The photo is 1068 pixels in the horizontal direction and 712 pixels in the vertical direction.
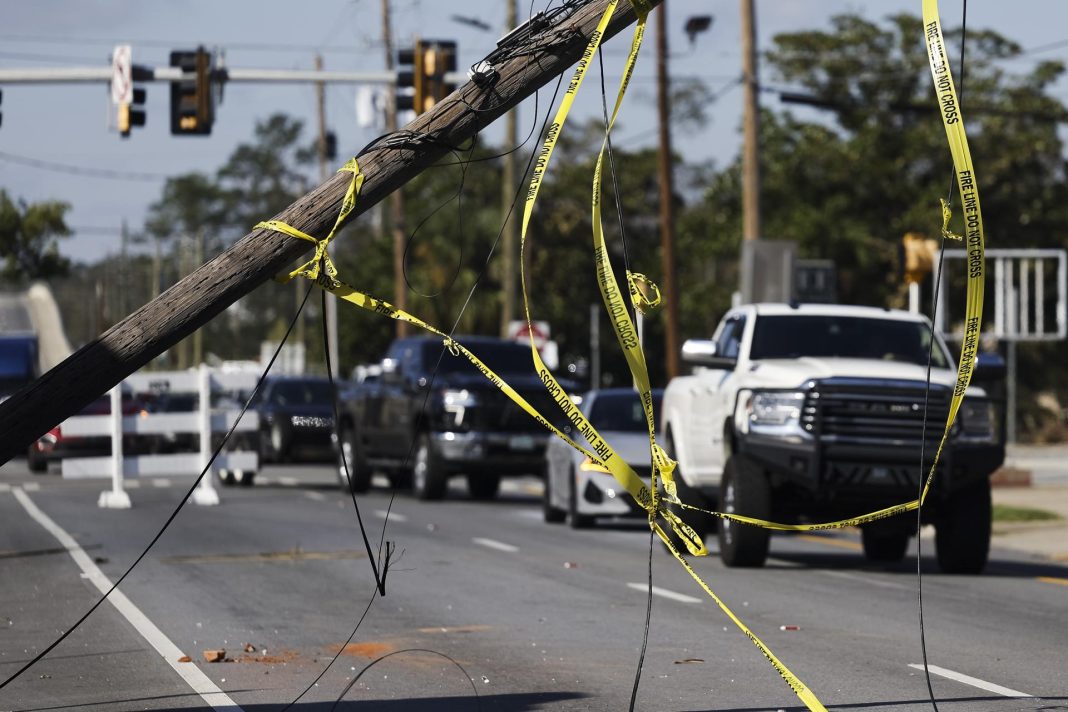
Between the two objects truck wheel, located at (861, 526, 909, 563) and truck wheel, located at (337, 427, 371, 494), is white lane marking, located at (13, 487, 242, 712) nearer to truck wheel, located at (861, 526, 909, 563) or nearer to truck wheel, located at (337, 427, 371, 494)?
truck wheel, located at (861, 526, 909, 563)

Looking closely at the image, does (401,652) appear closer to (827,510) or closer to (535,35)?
(535,35)

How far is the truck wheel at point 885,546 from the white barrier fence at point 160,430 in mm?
9440

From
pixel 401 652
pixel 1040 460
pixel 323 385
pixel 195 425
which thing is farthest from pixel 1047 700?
pixel 1040 460

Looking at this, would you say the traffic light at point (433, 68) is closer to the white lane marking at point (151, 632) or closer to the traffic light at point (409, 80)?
the traffic light at point (409, 80)

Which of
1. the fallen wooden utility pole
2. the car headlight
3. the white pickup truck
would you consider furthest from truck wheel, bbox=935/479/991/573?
the fallen wooden utility pole

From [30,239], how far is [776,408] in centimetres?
2267

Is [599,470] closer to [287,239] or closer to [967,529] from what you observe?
[967,529]

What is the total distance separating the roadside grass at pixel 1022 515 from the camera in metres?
21.7

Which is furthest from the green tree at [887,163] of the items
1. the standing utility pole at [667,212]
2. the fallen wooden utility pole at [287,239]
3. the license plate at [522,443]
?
the fallen wooden utility pole at [287,239]

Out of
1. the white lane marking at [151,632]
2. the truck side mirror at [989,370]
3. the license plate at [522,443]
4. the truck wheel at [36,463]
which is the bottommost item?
the truck wheel at [36,463]

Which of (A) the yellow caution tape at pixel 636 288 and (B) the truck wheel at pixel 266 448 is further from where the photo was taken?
(B) the truck wheel at pixel 266 448

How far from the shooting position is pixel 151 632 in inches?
436

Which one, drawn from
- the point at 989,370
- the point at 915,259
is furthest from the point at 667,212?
the point at 989,370

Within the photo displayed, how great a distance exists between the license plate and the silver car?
8.53 ft
